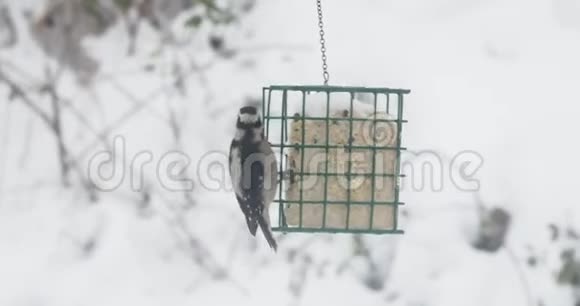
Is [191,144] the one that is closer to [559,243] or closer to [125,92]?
[125,92]

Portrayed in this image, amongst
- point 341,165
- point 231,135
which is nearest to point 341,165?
point 341,165

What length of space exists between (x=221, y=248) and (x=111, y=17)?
1.21m

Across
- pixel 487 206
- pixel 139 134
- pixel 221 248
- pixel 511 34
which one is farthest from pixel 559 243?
pixel 139 134

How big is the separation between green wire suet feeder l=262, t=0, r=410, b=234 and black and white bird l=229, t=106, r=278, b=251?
0.04m

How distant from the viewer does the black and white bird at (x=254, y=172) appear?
269 centimetres

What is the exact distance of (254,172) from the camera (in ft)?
8.91

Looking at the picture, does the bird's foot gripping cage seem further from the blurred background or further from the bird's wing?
the blurred background

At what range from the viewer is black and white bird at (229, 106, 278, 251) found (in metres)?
2.69

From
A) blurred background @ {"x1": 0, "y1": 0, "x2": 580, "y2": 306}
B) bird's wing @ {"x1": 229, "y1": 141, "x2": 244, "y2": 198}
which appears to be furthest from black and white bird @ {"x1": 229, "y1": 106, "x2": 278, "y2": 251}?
blurred background @ {"x1": 0, "y1": 0, "x2": 580, "y2": 306}

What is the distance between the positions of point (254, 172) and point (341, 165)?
0.22 m

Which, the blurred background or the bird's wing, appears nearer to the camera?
the bird's wing

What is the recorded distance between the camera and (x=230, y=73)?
169 inches

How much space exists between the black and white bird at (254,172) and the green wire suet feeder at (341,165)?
0.04m

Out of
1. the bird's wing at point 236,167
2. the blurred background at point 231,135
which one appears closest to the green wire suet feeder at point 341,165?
the bird's wing at point 236,167
